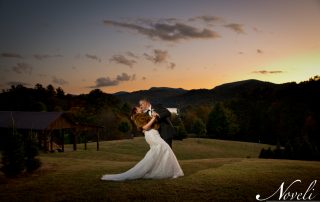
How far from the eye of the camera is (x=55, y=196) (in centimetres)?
1077

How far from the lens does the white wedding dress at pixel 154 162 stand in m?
12.4

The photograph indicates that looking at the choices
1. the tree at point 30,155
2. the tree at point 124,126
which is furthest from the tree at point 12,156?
the tree at point 124,126

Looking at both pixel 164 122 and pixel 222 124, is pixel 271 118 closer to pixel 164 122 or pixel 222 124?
pixel 222 124

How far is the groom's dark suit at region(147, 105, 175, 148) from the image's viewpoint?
41.4ft

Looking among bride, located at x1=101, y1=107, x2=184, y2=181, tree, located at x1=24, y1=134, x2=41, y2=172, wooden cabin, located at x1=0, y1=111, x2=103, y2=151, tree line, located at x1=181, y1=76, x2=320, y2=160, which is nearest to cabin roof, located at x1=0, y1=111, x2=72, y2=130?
wooden cabin, located at x1=0, y1=111, x2=103, y2=151

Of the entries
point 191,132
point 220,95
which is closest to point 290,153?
point 191,132

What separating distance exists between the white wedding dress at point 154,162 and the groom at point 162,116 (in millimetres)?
347

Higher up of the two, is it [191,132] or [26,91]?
[26,91]

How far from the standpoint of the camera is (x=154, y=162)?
1249 cm

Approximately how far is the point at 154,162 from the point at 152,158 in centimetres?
18

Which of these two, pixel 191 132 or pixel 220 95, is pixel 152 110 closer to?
pixel 191 132

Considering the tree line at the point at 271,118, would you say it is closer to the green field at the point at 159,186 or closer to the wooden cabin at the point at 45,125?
the wooden cabin at the point at 45,125

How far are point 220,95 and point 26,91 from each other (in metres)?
76.8

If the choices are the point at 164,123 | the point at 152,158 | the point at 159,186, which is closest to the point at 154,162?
the point at 152,158
